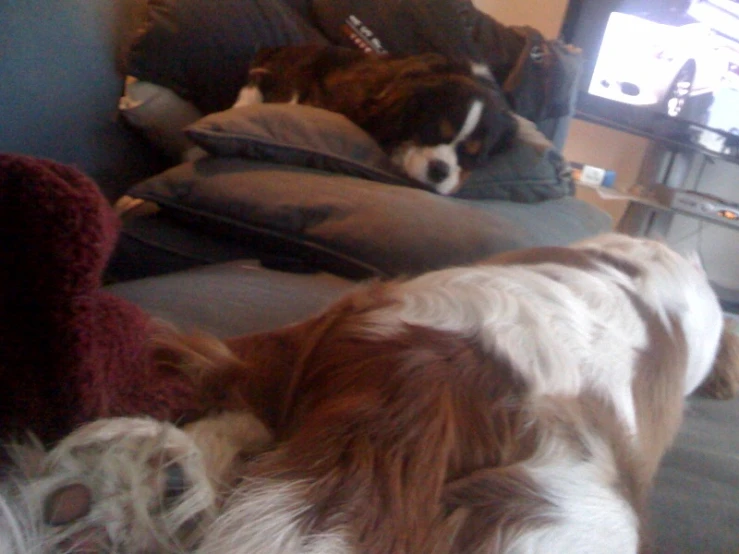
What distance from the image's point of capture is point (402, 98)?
1645 mm

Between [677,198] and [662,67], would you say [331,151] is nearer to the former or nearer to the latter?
[677,198]

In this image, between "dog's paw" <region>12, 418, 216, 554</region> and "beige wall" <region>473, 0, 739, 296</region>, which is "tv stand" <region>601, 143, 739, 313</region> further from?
"dog's paw" <region>12, 418, 216, 554</region>

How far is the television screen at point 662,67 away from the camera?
2.70 meters

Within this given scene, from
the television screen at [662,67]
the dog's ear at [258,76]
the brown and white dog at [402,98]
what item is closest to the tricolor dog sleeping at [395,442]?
the brown and white dog at [402,98]

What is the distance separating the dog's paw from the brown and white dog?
125 cm

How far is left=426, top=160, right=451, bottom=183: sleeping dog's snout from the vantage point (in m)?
1.53

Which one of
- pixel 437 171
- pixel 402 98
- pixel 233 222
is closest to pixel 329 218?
pixel 233 222

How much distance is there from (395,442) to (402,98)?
1.35 meters

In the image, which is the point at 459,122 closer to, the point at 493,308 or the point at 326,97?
the point at 326,97

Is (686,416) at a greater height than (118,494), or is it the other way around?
(118,494)

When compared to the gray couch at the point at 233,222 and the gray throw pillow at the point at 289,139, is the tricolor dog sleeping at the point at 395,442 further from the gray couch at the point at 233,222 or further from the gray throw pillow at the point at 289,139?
the gray throw pillow at the point at 289,139

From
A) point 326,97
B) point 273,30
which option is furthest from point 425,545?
point 273,30

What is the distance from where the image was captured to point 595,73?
2.78m

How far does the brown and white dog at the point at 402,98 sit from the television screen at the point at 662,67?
1218 mm
